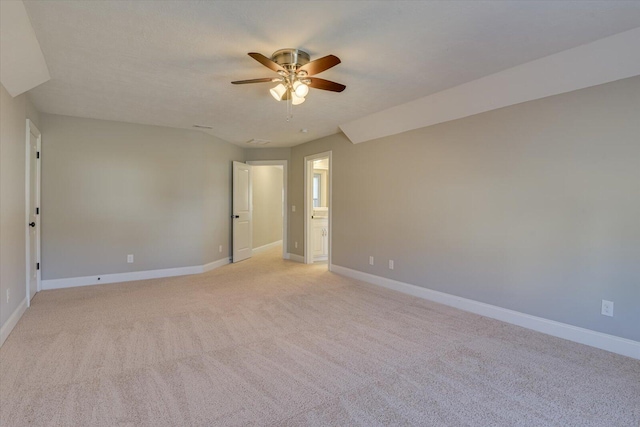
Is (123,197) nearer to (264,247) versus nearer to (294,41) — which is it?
(264,247)

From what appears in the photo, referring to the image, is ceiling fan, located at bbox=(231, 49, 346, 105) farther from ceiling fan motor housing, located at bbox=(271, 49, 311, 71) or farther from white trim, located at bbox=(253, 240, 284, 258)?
white trim, located at bbox=(253, 240, 284, 258)

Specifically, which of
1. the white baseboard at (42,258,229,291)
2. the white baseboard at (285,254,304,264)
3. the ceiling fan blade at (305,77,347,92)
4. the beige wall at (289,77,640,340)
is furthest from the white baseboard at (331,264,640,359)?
the white baseboard at (42,258,229,291)

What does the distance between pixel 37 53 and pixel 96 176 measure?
2.39 meters

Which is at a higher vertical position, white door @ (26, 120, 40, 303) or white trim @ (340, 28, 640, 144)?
white trim @ (340, 28, 640, 144)

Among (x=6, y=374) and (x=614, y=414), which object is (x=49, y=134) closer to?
(x=6, y=374)

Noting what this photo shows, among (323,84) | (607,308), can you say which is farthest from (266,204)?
(607,308)

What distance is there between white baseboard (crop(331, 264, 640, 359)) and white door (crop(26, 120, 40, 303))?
4565 millimetres

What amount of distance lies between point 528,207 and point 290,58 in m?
2.62

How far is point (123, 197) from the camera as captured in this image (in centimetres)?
473

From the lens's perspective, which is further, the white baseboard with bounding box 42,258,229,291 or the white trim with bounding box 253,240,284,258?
the white trim with bounding box 253,240,284,258

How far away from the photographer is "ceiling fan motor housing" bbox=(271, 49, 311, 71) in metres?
2.47

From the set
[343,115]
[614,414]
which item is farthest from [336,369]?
[343,115]

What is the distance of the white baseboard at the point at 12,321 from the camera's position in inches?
104

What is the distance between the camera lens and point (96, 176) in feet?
14.9
